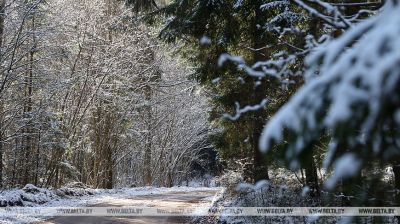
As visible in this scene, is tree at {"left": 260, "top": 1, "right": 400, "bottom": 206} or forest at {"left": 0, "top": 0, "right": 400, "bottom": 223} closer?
tree at {"left": 260, "top": 1, "right": 400, "bottom": 206}

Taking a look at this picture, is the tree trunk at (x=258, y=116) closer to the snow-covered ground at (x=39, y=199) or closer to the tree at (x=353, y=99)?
the snow-covered ground at (x=39, y=199)

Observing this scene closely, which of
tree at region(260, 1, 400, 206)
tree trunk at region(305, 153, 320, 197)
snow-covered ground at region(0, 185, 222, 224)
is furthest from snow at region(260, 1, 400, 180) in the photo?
snow-covered ground at region(0, 185, 222, 224)

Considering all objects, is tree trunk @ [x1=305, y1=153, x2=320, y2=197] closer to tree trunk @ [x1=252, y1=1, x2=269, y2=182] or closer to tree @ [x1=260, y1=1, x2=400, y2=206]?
tree trunk @ [x1=252, y1=1, x2=269, y2=182]

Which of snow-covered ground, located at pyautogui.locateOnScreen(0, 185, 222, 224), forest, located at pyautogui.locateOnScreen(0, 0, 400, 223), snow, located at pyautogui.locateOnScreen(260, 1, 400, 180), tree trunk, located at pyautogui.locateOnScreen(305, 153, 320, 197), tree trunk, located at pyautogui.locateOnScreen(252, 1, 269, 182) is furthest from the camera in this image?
snow-covered ground, located at pyautogui.locateOnScreen(0, 185, 222, 224)

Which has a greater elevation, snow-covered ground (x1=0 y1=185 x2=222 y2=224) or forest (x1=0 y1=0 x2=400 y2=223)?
forest (x1=0 y1=0 x2=400 y2=223)

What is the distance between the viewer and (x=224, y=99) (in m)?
10.7

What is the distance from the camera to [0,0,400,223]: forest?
5.52 ft

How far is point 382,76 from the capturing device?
4.61 feet

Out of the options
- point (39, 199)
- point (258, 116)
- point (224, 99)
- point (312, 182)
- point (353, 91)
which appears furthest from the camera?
point (39, 199)

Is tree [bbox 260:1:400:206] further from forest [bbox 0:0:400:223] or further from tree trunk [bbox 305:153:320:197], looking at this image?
tree trunk [bbox 305:153:320:197]

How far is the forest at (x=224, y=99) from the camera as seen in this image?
5.52ft

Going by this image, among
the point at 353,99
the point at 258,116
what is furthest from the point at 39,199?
the point at 353,99

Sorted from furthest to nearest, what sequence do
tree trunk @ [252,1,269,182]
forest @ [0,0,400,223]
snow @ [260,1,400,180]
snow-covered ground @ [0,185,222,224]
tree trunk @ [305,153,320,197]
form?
snow-covered ground @ [0,185,222,224] → tree trunk @ [252,1,269,182] → tree trunk @ [305,153,320,197] → forest @ [0,0,400,223] → snow @ [260,1,400,180]

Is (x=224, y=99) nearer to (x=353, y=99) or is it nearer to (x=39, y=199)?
(x=39, y=199)
